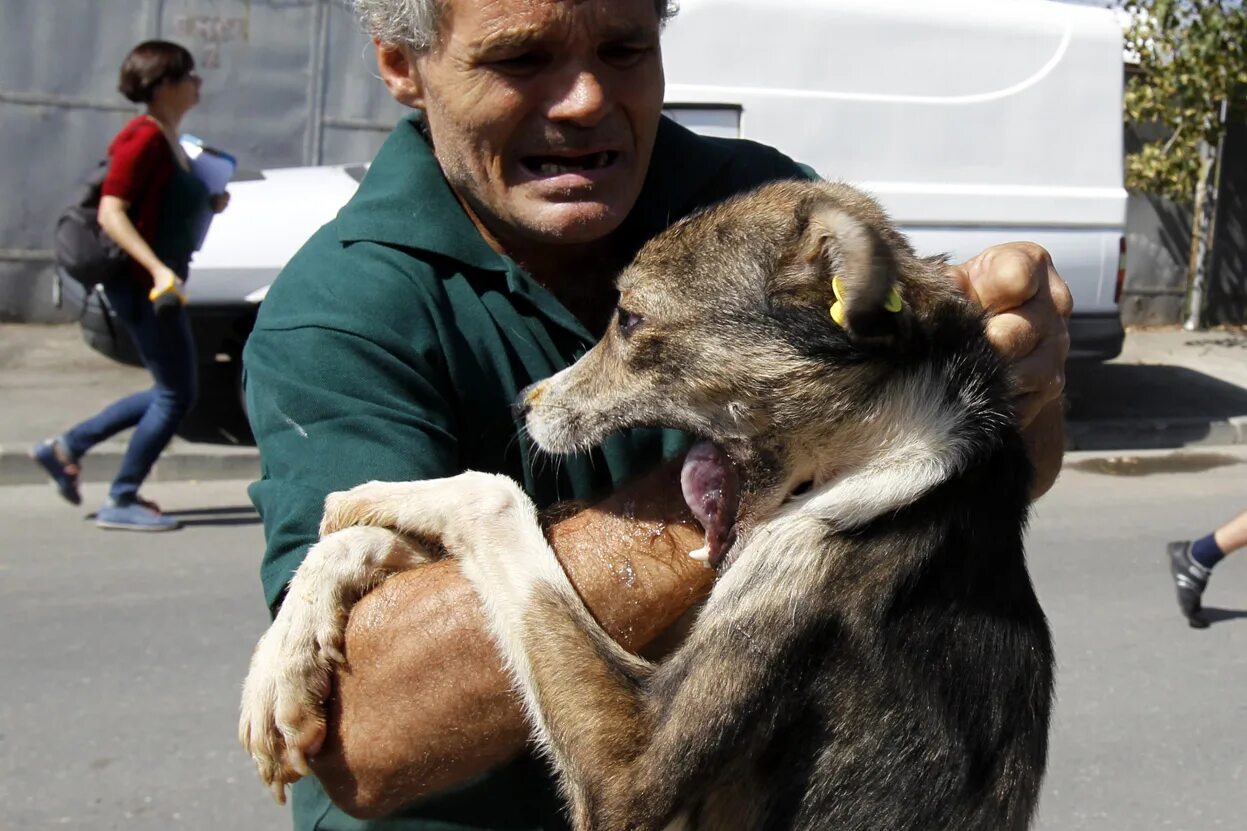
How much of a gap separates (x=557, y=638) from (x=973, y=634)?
650 millimetres

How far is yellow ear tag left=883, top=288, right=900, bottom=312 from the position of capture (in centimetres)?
228

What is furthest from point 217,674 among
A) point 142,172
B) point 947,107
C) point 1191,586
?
point 947,107

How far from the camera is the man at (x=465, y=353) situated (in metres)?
2.05

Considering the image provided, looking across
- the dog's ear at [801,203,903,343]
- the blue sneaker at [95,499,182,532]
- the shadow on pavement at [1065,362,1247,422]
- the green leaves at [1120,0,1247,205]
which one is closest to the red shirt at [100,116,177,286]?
the blue sneaker at [95,499,182,532]

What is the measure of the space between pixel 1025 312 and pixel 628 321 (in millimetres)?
708

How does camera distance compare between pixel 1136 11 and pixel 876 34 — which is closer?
pixel 876 34

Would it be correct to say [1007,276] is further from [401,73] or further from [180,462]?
[180,462]

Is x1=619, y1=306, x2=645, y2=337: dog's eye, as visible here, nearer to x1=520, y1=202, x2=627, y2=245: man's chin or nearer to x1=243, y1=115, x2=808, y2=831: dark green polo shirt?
x1=243, y1=115, x2=808, y2=831: dark green polo shirt

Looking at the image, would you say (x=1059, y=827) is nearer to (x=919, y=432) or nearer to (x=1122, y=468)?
(x=919, y=432)

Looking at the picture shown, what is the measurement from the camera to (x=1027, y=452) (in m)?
2.45

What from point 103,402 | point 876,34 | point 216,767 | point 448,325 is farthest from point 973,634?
point 103,402

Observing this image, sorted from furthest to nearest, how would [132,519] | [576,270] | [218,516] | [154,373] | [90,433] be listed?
[218,516] → [90,433] → [154,373] → [132,519] → [576,270]

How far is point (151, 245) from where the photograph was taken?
318 inches

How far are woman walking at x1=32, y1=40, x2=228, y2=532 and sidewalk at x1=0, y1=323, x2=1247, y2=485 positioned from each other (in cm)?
116
